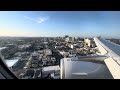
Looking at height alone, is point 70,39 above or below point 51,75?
above

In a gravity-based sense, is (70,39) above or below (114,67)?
above
